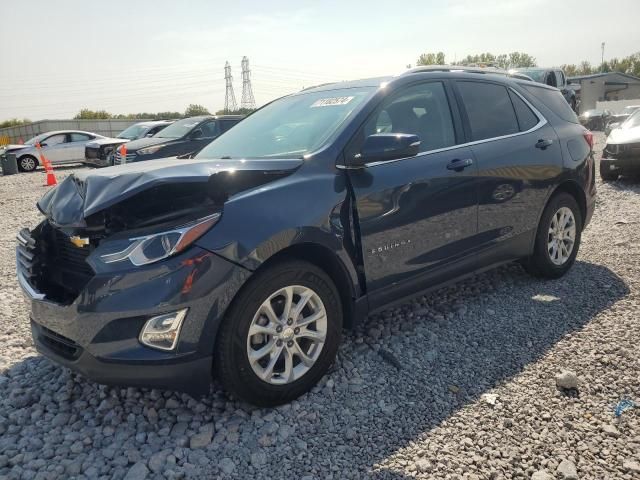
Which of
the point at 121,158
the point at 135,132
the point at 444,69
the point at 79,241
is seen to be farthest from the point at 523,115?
the point at 135,132

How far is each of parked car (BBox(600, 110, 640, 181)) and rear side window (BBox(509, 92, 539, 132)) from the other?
244 inches

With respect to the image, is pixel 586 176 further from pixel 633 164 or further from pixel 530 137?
pixel 633 164

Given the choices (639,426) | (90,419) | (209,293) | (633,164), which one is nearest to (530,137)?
(639,426)

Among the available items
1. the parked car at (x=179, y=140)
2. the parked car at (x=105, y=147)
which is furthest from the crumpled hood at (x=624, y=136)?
the parked car at (x=105, y=147)

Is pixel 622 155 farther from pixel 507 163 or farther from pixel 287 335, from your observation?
pixel 287 335

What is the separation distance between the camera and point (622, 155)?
9.45m

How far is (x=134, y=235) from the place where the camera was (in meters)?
2.47

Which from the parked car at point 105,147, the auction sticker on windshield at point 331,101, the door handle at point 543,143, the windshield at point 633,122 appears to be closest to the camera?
the auction sticker on windshield at point 331,101

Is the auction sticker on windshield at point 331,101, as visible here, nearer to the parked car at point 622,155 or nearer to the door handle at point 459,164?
the door handle at point 459,164

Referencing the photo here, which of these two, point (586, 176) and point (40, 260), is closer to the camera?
point (40, 260)

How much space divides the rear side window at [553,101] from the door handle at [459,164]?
53.1 inches

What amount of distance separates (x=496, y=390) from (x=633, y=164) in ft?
27.0

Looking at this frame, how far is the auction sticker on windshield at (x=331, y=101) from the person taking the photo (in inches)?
137

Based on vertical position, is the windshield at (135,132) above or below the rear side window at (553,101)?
above
